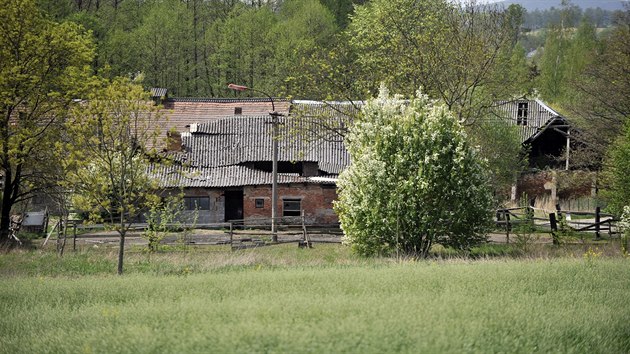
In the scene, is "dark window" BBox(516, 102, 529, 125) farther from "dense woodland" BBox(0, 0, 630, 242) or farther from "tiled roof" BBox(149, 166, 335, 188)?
"tiled roof" BBox(149, 166, 335, 188)

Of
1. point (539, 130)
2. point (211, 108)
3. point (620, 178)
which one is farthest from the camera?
point (539, 130)

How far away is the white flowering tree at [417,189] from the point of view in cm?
2891

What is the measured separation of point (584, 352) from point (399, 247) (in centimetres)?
1618

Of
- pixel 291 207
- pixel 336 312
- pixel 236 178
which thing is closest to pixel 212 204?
pixel 236 178

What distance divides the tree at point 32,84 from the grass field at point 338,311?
15.2 m

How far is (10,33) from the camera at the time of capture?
Answer: 34875mm

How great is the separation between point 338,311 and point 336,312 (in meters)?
0.14

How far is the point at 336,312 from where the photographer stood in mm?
13883

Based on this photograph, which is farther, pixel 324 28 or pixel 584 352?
pixel 324 28

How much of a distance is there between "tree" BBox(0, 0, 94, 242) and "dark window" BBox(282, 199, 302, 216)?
1481 cm

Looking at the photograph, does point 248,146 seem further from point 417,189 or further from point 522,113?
point 522,113

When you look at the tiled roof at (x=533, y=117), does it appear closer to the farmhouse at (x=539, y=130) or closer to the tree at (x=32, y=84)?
the farmhouse at (x=539, y=130)

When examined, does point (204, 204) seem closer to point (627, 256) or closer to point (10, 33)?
point (10, 33)

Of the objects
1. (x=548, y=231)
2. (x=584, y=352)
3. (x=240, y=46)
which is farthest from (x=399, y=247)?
(x=240, y=46)
